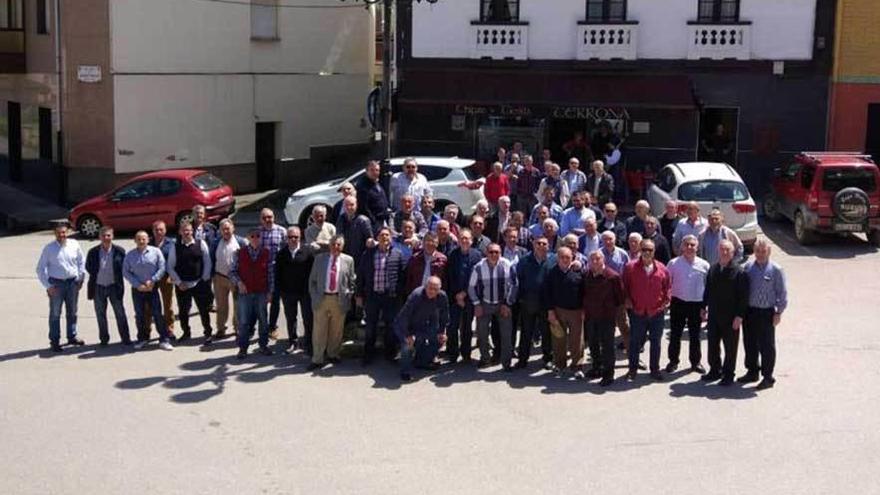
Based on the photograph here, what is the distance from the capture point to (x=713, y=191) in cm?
1906

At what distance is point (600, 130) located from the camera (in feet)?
89.6

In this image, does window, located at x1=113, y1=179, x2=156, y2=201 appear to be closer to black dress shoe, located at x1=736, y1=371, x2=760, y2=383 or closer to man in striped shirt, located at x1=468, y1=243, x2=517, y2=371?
man in striped shirt, located at x1=468, y1=243, x2=517, y2=371

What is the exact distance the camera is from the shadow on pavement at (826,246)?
66.8 feet

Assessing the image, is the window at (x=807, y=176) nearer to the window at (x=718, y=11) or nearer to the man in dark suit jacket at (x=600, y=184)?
the man in dark suit jacket at (x=600, y=184)

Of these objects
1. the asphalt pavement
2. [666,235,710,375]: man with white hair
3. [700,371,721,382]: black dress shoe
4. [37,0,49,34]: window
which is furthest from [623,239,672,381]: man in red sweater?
[37,0,49,34]: window

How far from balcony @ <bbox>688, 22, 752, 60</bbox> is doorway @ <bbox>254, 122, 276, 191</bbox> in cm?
1196

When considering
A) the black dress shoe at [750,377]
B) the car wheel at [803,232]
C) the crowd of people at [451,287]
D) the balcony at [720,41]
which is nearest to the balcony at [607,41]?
the balcony at [720,41]

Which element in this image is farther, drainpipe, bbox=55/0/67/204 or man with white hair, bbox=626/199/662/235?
drainpipe, bbox=55/0/67/204

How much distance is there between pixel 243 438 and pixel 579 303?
4231 millimetres

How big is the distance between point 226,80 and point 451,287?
709 inches

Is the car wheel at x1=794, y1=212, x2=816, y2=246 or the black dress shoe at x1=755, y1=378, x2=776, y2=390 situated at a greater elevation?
the car wheel at x1=794, y1=212, x2=816, y2=246

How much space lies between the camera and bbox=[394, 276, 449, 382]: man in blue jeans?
12758 millimetres

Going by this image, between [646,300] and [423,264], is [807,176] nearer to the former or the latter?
[646,300]

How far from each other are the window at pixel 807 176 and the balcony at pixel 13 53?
20.3 m
